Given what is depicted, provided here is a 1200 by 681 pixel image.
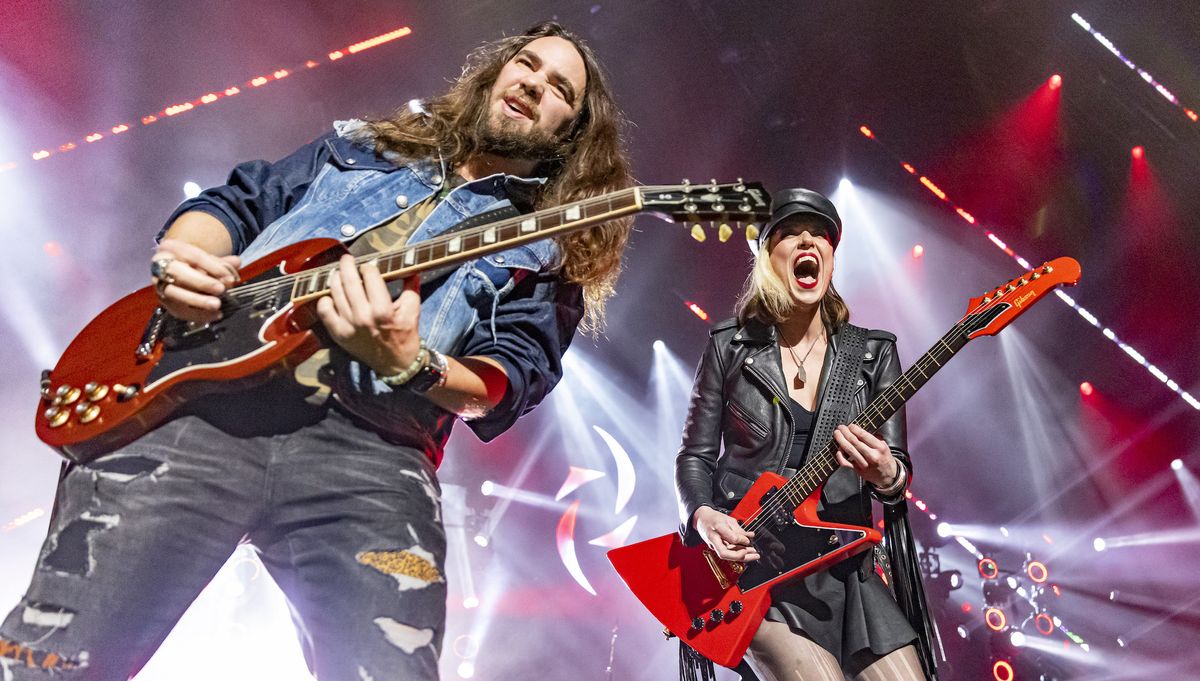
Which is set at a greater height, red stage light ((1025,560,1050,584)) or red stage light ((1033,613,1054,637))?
red stage light ((1025,560,1050,584))

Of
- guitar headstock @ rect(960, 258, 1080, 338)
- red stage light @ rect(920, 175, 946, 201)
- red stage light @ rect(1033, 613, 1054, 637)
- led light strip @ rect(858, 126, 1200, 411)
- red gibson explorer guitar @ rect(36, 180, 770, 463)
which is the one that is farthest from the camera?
led light strip @ rect(858, 126, 1200, 411)

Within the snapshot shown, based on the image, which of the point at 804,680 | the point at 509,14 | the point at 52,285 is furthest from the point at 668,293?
the point at 804,680

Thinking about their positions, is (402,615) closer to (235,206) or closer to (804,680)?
(235,206)

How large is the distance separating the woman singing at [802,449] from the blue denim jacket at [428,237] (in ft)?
4.02

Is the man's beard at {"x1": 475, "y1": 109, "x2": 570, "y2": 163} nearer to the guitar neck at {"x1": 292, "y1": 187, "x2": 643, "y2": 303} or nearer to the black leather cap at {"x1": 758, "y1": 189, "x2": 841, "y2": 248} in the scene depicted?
the guitar neck at {"x1": 292, "y1": 187, "x2": 643, "y2": 303}

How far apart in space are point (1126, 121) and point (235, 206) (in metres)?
9.63

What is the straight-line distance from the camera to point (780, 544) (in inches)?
114

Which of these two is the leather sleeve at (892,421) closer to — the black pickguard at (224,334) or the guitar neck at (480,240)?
the guitar neck at (480,240)

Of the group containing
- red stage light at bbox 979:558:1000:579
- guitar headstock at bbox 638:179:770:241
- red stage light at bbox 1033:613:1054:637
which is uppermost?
guitar headstock at bbox 638:179:770:241

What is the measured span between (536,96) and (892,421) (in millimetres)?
1894

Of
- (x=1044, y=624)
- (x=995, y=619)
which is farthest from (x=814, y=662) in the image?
(x=1044, y=624)

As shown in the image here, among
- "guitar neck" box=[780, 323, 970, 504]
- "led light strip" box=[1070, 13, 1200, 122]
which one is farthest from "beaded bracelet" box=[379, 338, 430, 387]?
"led light strip" box=[1070, 13, 1200, 122]

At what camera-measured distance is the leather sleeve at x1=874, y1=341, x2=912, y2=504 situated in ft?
9.83

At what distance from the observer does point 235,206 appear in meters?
2.07
